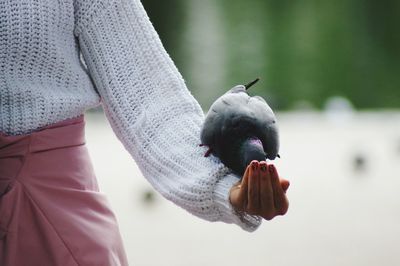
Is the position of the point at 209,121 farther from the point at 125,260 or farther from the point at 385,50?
the point at 385,50

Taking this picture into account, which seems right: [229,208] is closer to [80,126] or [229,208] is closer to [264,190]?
[264,190]

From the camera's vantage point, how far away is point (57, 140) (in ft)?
3.14

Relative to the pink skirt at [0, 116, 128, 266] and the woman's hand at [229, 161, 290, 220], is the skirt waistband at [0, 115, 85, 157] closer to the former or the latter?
the pink skirt at [0, 116, 128, 266]

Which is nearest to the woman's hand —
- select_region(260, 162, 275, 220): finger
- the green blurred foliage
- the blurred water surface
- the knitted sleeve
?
select_region(260, 162, 275, 220): finger

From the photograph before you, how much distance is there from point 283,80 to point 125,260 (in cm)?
924

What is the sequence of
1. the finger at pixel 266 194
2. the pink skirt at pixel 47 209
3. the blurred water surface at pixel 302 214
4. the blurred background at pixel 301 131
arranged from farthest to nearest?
the blurred background at pixel 301 131 < the blurred water surface at pixel 302 214 < the pink skirt at pixel 47 209 < the finger at pixel 266 194

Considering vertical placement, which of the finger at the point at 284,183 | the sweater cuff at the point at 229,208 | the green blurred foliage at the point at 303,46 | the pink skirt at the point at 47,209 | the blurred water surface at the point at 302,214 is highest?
the finger at the point at 284,183

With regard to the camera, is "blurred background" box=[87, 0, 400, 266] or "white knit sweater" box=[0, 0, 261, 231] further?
"blurred background" box=[87, 0, 400, 266]

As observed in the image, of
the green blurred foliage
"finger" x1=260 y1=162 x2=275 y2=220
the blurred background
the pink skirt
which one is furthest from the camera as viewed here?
the green blurred foliage

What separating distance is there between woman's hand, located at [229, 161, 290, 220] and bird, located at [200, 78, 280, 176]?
6 centimetres

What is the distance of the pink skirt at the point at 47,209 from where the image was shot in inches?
36.4

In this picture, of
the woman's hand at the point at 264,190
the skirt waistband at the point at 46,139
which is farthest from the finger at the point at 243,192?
the skirt waistband at the point at 46,139

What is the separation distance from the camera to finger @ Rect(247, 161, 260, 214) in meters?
0.78

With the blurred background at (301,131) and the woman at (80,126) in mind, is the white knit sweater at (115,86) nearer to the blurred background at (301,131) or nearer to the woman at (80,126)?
the woman at (80,126)
